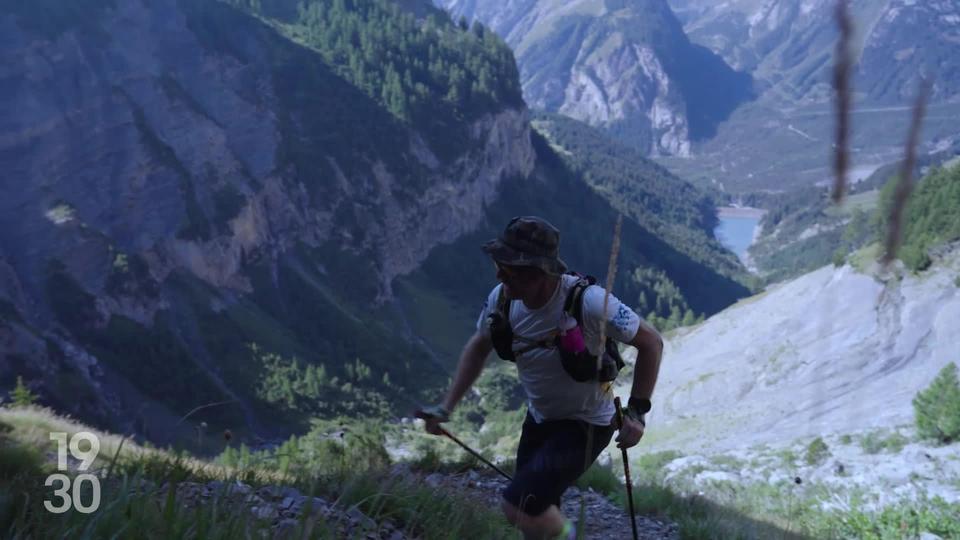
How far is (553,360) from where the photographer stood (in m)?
4.01

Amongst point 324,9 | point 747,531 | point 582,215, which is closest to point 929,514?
point 747,531

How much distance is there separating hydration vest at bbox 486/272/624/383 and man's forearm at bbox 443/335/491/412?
21 cm

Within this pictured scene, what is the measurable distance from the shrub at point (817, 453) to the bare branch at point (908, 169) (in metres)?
17.7

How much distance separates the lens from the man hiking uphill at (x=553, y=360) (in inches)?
150

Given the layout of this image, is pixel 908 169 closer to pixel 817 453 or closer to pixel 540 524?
pixel 540 524

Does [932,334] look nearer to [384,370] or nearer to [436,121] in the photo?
[384,370]

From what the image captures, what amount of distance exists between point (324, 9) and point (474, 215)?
1404 inches

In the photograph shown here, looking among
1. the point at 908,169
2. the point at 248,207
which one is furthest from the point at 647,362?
the point at 248,207

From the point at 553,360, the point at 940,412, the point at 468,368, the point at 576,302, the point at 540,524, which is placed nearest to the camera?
the point at 540,524

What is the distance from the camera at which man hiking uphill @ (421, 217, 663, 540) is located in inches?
150

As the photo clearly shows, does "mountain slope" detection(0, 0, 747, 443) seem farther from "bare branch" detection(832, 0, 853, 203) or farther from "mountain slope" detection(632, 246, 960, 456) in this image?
"bare branch" detection(832, 0, 853, 203)

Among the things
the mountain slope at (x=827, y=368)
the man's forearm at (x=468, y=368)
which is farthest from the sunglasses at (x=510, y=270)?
the mountain slope at (x=827, y=368)

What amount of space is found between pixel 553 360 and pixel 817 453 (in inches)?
650

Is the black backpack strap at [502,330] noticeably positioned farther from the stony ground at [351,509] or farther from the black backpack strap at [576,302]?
the stony ground at [351,509]
